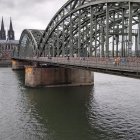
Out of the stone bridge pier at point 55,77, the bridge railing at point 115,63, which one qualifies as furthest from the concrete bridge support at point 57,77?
the bridge railing at point 115,63

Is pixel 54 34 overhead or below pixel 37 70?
overhead

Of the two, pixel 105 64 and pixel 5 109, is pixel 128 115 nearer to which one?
pixel 105 64

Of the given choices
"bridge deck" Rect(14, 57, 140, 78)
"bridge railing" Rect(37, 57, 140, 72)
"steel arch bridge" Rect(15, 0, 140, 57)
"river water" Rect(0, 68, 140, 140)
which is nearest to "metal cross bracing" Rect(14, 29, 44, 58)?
"steel arch bridge" Rect(15, 0, 140, 57)

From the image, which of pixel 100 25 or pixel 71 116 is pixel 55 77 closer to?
pixel 100 25

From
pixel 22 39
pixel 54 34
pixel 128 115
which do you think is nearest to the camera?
pixel 128 115

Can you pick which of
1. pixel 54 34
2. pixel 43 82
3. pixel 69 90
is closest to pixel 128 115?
pixel 69 90

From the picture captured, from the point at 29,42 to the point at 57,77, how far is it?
74.3 metres

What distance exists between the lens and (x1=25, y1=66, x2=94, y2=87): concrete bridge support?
71.6m

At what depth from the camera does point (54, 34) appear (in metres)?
80.4

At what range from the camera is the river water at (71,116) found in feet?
104

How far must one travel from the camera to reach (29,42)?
144 meters

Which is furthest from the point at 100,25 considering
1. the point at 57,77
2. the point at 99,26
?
the point at 57,77

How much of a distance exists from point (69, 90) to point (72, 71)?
8.73 meters

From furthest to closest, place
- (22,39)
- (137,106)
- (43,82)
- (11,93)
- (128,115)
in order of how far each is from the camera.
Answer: (22,39) < (43,82) < (11,93) < (137,106) < (128,115)
